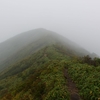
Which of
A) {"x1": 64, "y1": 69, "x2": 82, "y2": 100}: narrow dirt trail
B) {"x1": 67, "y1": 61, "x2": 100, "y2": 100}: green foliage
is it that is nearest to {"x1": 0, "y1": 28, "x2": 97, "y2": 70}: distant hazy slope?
{"x1": 67, "y1": 61, "x2": 100, "y2": 100}: green foliage

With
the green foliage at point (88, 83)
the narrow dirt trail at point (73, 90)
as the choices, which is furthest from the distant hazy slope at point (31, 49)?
the narrow dirt trail at point (73, 90)

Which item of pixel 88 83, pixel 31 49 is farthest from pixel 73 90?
pixel 31 49

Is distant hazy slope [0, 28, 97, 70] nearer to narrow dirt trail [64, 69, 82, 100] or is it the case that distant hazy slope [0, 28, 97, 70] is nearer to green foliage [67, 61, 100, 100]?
green foliage [67, 61, 100, 100]

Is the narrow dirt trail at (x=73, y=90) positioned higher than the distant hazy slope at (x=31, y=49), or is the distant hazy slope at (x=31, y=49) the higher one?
the narrow dirt trail at (x=73, y=90)

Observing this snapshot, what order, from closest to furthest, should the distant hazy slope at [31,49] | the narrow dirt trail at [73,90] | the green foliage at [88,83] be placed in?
the green foliage at [88,83], the narrow dirt trail at [73,90], the distant hazy slope at [31,49]

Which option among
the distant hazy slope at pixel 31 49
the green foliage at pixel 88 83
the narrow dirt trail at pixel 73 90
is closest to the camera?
the green foliage at pixel 88 83

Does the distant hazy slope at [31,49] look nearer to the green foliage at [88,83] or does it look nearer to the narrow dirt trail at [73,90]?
the green foliage at [88,83]

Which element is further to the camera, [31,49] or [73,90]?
[31,49]

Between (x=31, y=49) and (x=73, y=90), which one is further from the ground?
(x=73, y=90)

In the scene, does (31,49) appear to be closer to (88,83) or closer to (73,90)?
(73,90)

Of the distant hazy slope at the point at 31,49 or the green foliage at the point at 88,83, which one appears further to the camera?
the distant hazy slope at the point at 31,49

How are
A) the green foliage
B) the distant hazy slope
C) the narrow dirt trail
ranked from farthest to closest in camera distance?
the distant hazy slope < the narrow dirt trail < the green foliage

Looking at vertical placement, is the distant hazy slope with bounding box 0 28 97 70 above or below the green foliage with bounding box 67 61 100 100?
below

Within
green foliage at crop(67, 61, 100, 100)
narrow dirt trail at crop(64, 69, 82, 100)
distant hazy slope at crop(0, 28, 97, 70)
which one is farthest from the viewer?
distant hazy slope at crop(0, 28, 97, 70)
